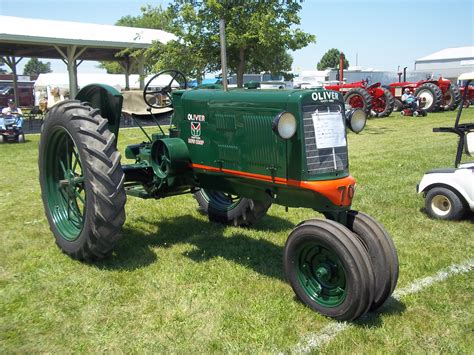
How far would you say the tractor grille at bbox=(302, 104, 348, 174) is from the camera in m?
3.29

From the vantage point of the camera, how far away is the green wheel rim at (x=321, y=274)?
10.4ft

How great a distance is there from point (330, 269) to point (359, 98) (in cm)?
1569

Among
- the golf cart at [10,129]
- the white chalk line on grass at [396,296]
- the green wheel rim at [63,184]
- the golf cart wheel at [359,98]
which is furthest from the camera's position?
the golf cart wheel at [359,98]

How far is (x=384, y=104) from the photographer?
19.8 metres

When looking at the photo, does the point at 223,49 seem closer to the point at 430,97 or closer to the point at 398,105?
the point at 430,97

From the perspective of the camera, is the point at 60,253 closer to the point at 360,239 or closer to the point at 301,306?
the point at 301,306

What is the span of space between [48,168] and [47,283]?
1472mm

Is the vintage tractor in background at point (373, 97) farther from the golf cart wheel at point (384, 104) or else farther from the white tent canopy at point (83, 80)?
the white tent canopy at point (83, 80)

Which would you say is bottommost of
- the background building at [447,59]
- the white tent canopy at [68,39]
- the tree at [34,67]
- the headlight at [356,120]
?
the headlight at [356,120]

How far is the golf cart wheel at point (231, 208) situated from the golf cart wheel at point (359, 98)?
13044 millimetres

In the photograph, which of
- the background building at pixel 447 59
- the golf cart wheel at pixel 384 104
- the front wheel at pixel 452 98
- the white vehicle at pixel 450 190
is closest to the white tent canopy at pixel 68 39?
the golf cart wheel at pixel 384 104

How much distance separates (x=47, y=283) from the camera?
3.81 metres

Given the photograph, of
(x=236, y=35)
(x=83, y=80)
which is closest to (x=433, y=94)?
(x=236, y=35)

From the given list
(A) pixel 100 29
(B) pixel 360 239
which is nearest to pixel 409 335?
(B) pixel 360 239
